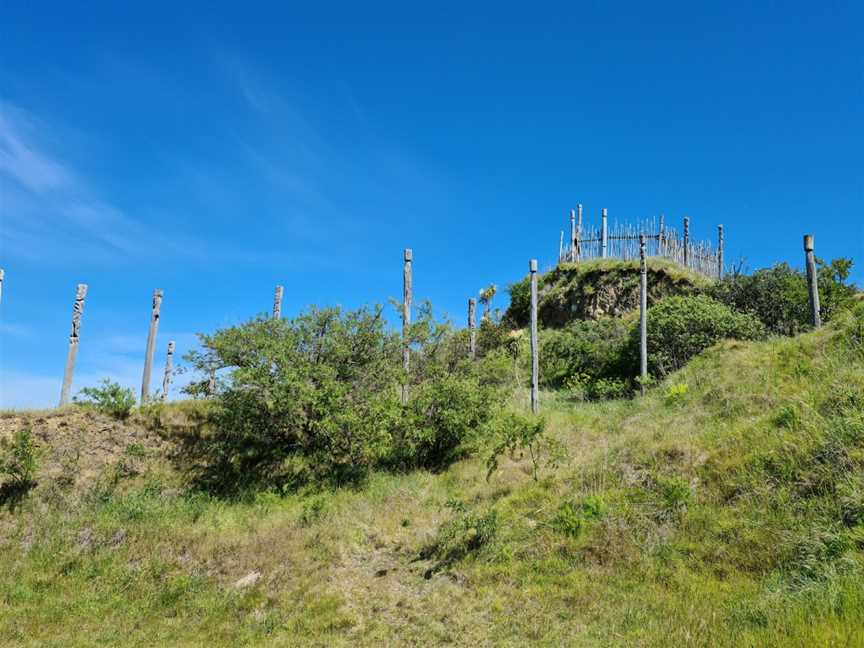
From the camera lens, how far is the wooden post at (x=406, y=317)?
613 inches

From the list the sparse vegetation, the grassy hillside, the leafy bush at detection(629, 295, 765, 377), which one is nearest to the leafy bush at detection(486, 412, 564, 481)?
the sparse vegetation

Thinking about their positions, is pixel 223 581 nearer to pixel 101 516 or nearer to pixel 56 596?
pixel 56 596

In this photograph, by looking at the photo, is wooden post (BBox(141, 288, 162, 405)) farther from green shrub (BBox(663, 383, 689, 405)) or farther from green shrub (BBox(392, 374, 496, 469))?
green shrub (BBox(663, 383, 689, 405))

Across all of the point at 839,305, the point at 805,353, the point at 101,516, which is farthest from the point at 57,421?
the point at 839,305

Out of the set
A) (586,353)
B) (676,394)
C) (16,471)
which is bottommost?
(16,471)

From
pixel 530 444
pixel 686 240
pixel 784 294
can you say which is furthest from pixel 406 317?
pixel 686 240

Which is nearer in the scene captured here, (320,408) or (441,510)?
(441,510)

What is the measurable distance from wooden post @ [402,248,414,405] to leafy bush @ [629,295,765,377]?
978 centimetres

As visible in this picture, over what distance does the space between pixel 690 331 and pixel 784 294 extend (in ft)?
16.3

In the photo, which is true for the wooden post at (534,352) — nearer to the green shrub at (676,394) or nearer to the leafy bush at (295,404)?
the green shrub at (676,394)

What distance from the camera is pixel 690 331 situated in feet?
65.5

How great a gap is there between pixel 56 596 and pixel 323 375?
276 inches

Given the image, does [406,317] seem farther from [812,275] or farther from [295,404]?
[812,275]

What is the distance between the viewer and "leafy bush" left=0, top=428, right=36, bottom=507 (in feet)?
38.2
